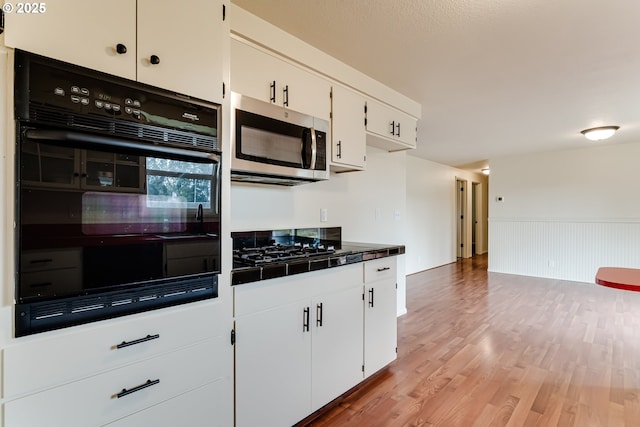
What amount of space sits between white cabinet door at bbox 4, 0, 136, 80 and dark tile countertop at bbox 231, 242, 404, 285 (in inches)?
35.5

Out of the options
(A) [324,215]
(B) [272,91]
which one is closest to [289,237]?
(A) [324,215]

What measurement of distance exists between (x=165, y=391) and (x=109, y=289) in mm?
466

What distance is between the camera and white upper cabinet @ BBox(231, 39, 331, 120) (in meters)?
1.82

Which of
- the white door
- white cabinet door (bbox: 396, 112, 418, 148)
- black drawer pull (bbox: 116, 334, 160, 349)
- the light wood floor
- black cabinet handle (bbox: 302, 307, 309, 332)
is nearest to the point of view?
black drawer pull (bbox: 116, 334, 160, 349)

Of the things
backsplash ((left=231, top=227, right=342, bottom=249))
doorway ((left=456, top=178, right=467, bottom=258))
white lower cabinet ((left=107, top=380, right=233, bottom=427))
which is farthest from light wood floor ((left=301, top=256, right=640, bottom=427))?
doorway ((left=456, top=178, right=467, bottom=258))

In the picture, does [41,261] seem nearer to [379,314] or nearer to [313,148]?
[313,148]

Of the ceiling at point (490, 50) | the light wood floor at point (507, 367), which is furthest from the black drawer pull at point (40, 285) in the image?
the ceiling at point (490, 50)

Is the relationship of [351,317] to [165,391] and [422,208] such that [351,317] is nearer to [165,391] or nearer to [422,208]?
[165,391]

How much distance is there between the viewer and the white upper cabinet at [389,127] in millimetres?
2697

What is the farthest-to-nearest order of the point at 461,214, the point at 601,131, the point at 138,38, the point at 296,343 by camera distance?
the point at 461,214 < the point at 601,131 < the point at 296,343 < the point at 138,38

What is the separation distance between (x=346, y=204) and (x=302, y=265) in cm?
137

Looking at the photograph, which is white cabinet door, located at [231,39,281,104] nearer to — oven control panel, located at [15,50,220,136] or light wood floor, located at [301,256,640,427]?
oven control panel, located at [15,50,220,136]

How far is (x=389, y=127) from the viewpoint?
2889 millimetres

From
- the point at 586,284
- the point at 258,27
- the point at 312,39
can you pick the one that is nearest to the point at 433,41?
the point at 312,39
